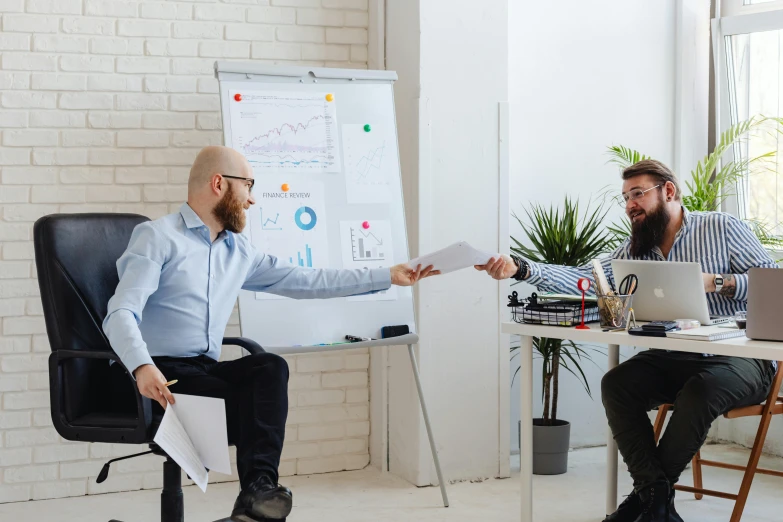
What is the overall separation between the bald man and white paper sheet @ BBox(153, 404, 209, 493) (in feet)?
0.21

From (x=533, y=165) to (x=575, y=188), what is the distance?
28cm

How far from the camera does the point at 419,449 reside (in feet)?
13.1

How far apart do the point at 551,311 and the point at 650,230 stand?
0.65 m

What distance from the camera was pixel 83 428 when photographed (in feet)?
8.61

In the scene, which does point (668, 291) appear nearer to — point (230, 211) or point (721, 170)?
point (230, 211)

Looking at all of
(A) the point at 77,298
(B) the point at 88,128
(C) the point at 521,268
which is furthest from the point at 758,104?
(A) the point at 77,298

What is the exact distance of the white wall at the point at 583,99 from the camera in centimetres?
454

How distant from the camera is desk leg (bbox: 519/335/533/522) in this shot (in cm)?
317

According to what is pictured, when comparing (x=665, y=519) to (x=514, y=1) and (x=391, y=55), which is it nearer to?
(x=391, y=55)

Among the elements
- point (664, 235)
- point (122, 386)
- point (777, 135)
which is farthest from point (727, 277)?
point (122, 386)

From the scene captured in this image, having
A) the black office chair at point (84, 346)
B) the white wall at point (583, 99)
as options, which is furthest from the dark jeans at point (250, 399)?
the white wall at point (583, 99)

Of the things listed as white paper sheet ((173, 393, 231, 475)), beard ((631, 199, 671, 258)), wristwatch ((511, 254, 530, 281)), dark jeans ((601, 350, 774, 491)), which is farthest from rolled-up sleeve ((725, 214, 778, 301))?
white paper sheet ((173, 393, 231, 475))

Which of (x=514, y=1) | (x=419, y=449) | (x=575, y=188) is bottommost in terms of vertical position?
(x=419, y=449)

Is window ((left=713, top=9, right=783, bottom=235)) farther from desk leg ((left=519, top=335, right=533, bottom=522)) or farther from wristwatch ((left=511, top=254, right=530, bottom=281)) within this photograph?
desk leg ((left=519, top=335, right=533, bottom=522))
